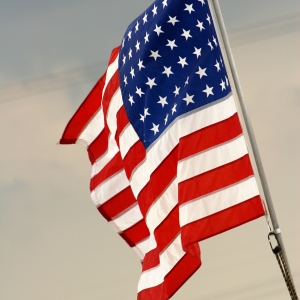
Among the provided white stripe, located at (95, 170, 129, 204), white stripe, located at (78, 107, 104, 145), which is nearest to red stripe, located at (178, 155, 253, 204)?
white stripe, located at (95, 170, 129, 204)

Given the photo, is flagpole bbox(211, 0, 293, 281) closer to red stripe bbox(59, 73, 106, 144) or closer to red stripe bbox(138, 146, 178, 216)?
red stripe bbox(138, 146, 178, 216)

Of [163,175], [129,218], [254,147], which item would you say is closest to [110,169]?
[129,218]

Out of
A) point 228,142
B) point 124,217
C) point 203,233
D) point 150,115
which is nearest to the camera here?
point 203,233

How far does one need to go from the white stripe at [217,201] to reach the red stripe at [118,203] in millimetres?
1130

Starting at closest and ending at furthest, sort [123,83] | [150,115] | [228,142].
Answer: [228,142], [150,115], [123,83]

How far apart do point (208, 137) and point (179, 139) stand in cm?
15

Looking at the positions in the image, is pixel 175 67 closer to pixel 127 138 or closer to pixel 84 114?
pixel 127 138

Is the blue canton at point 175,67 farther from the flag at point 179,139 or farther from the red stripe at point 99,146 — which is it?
the red stripe at point 99,146

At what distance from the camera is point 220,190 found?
3223 millimetres

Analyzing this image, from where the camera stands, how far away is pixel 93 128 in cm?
454

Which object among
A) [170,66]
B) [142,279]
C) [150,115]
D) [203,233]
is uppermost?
[170,66]

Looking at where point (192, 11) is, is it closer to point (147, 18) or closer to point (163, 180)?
point (147, 18)

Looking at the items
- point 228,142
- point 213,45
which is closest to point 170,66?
point 213,45

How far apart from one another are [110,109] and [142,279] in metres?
1.09
